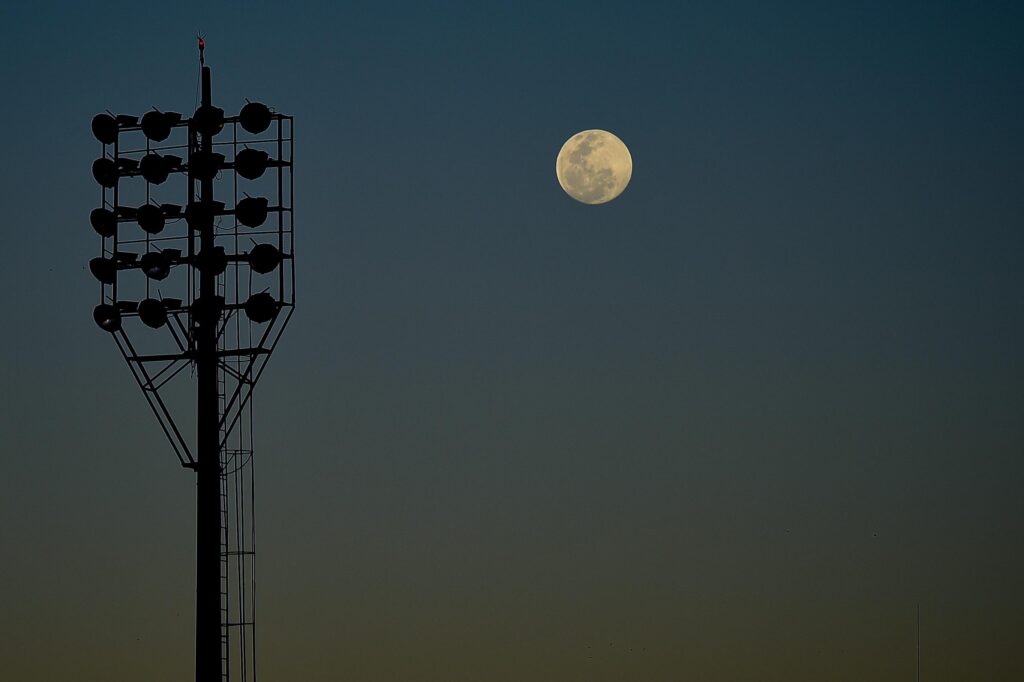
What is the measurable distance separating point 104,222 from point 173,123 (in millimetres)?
2950

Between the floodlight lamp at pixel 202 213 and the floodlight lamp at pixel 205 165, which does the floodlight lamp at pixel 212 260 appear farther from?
the floodlight lamp at pixel 205 165

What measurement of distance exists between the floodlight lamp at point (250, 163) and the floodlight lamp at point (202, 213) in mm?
1002

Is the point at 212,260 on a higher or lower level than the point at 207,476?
higher

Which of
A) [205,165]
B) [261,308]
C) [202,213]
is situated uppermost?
[205,165]

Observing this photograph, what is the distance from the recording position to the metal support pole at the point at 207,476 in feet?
161

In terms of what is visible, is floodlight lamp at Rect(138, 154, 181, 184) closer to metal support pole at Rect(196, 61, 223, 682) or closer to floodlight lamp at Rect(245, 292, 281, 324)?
metal support pole at Rect(196, 61, 223, 682)

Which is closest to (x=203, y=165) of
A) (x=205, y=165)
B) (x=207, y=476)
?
(x=205, y=165)

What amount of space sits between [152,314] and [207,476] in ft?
13.4

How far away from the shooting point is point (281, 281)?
50.1 m

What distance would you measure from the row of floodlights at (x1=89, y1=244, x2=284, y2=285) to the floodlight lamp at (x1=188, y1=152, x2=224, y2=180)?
1799 mm

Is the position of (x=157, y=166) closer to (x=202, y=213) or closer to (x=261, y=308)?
(x=202, y=213)

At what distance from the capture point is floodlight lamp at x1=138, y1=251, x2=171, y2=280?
50.3 m

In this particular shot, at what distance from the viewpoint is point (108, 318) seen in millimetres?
50250

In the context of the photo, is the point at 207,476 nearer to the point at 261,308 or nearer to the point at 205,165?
the point at 261,308
